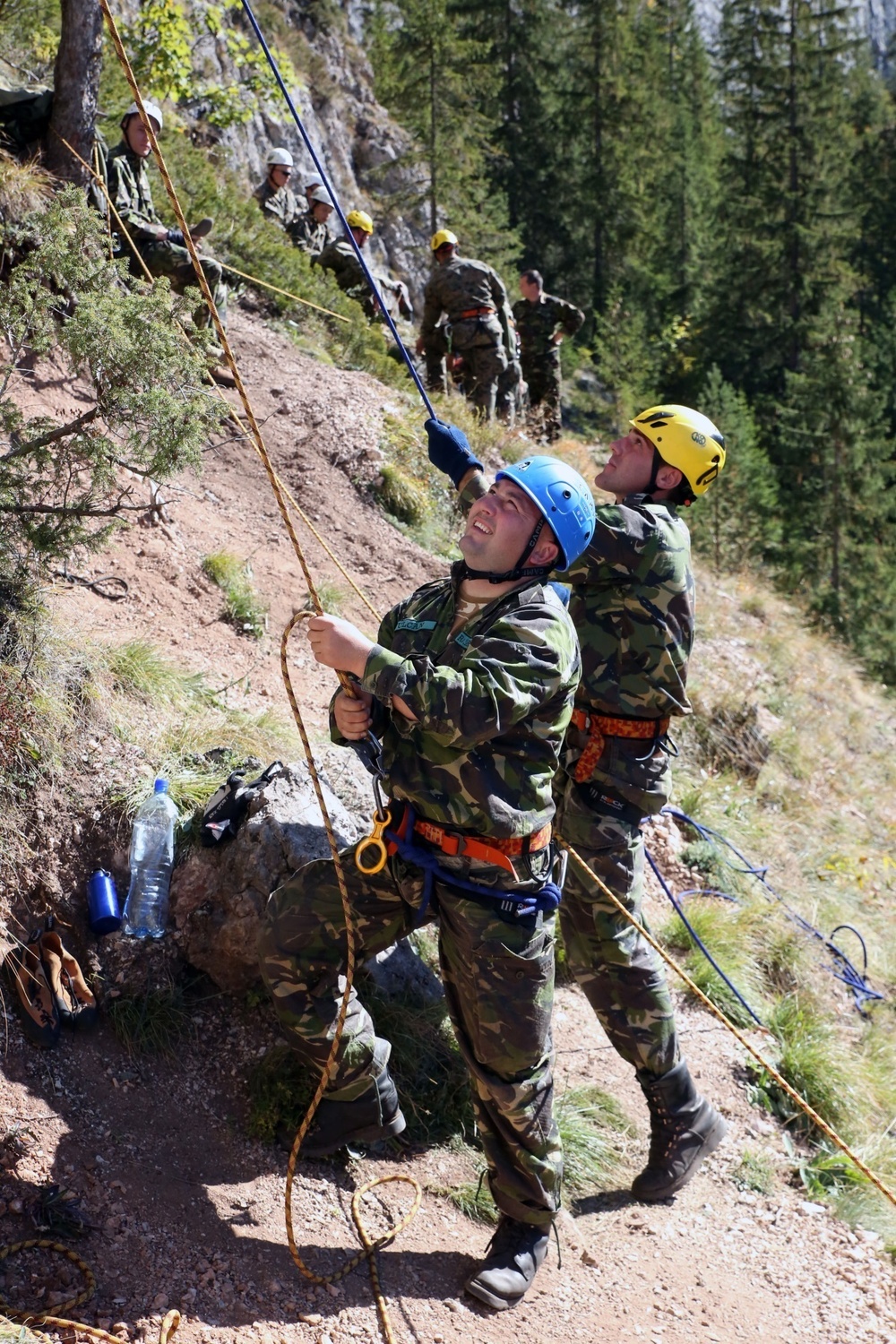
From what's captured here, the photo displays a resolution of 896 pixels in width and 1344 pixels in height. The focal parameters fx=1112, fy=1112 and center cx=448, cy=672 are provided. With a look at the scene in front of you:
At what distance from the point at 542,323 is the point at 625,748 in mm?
11986

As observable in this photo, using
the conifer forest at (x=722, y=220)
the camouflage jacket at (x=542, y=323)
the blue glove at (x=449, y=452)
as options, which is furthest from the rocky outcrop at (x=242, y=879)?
the conifer forest at (x=722, y=220)

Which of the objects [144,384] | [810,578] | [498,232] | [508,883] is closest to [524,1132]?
[508,883]

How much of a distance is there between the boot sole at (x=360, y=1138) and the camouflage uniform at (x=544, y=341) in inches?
471

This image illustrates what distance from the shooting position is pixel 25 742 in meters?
4.25

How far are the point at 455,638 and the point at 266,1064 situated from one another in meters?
1.82

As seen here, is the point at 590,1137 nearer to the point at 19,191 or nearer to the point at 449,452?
the point at 449,452

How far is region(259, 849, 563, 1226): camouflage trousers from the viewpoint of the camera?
3.40 meters

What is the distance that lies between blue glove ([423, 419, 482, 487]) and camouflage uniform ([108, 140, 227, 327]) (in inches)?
155

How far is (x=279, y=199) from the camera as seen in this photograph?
14.3 m

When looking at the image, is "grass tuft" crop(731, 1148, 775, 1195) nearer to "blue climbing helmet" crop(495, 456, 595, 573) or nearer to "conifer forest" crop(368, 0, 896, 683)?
"blue climbing helmet" crop(495, 456, 595, 573)

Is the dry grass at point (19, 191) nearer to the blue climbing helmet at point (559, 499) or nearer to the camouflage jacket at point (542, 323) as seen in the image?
the blue climbing helmet at point (559, 499)

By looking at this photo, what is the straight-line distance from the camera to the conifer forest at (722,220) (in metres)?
26.5

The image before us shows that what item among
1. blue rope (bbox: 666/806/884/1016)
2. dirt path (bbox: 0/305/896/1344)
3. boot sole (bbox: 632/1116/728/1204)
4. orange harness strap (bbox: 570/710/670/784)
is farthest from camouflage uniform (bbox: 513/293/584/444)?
boot sole (bbox: 632/1116/728/1204)

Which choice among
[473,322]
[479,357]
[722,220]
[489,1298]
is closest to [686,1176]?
[489,1298]
